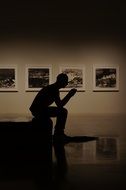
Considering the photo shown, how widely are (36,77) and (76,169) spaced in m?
14.2

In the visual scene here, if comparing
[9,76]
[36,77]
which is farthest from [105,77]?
[9,76]

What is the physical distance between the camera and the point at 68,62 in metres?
21.2

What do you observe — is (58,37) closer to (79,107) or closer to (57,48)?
(57,48)

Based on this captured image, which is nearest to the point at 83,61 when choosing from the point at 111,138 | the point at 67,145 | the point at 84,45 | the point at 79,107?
the point at 84,45

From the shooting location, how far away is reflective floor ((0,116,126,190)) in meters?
6.07

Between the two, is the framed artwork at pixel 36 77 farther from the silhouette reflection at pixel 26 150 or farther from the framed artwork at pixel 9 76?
the silhouette reflection at pixel 26 150

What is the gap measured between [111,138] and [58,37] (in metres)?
10.2

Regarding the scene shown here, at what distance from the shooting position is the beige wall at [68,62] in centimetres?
2117

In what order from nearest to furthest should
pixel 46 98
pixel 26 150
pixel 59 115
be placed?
pixel 26 150, pixel 46 98, pixel 59 115

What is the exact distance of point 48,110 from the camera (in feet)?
34.9

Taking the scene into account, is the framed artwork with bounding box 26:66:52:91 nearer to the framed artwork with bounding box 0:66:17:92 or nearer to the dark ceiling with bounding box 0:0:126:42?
the framed artwork with bounding box 0:66:17:92

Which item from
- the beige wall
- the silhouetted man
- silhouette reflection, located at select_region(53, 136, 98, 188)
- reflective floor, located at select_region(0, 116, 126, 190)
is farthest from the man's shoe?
the beige wall

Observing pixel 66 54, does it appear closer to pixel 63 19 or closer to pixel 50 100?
pixel 63 19

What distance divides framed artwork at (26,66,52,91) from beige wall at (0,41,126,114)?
19cm
